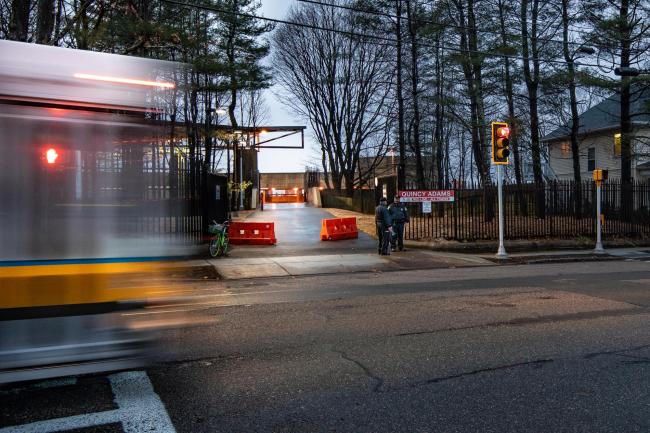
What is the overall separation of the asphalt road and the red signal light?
1.54 m

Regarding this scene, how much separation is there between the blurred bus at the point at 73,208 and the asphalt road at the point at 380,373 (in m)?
0.42

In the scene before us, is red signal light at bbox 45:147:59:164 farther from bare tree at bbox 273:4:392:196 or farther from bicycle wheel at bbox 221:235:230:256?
bare tree at bbox 273:4:392:196

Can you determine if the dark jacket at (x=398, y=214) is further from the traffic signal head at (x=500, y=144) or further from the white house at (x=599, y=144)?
the white house at (x=599, y=144)

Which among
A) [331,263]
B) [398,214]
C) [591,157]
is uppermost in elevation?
[591,157]

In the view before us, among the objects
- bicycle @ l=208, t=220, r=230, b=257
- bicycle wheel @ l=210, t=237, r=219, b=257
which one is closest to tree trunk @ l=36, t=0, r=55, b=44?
bicycle @ l=208, t=220, r=230, b=257

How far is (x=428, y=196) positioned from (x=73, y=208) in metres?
15.4

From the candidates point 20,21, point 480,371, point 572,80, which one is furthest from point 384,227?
point 572,80

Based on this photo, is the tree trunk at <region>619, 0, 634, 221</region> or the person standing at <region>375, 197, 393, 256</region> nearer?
the person standing at <region>375, 197, 393, 256</region>

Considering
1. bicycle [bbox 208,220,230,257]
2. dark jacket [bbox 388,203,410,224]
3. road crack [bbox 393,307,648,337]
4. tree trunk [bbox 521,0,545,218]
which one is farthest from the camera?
tree trunk [bbox 521,0,545,218]

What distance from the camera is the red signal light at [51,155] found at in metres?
4.24

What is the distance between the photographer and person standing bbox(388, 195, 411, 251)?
1686cm

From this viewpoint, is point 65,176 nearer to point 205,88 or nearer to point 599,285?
point 599,285

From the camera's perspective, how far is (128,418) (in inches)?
161

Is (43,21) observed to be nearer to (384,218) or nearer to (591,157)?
(384,218)
